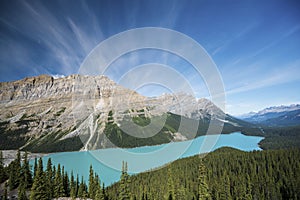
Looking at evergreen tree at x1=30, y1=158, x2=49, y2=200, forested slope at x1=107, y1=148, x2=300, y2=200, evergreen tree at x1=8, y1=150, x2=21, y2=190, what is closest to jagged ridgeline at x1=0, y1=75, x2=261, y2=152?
forested slope at x1=107, y1=148, x2=300, y2=200

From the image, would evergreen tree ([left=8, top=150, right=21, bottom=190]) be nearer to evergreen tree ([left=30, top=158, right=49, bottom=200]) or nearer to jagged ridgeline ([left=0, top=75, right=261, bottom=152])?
evergreen tree ([left=30, top=158, right=49, bottom=200])

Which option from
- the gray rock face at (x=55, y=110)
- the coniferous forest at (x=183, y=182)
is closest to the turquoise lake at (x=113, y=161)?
the coniferous forest at (x=183, y=182)

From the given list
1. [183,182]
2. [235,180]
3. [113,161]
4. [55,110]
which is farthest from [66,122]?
[235,180]

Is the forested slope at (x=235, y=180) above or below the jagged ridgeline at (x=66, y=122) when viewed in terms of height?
below

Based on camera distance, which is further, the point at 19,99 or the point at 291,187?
the point at 19,99

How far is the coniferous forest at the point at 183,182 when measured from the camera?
64.7 feet

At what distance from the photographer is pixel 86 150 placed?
96562 mm

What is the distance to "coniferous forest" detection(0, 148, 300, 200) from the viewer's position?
19727 mm

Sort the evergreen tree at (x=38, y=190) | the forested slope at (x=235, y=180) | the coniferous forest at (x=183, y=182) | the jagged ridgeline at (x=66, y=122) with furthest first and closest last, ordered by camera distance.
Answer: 1. the jagged ridgeline at (x=66, y=122)
2. the forested slope at (x=235, y=180)
3. the coniferous forest at (x=183, y=182)
4. the evergreen tree at (x=38, y=190)

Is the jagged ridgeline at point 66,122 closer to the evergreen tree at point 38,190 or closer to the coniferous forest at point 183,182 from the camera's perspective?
the coniferous forest at point 183,182

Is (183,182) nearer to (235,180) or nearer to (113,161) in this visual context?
(235,180)

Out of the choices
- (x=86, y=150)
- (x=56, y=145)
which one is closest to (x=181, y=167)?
(x=86, y=150)

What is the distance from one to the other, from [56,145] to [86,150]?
19.3 m

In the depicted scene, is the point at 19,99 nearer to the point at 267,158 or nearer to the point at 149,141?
the point at 149,141
